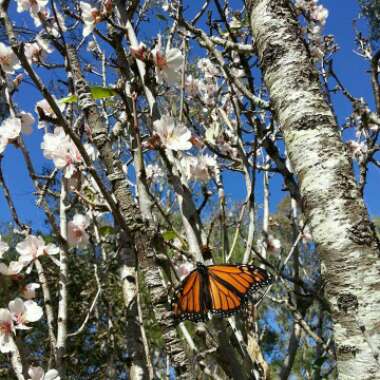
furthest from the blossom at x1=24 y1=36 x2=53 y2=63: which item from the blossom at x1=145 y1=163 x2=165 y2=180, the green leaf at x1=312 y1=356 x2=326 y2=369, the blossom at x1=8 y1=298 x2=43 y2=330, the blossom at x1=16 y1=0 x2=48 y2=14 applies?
the green leaf at x1=312 y1=356 x2=326 y2=369

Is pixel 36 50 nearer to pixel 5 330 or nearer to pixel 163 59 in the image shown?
pixel 163 59

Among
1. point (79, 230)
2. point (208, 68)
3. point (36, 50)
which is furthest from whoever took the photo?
point (208, 68)

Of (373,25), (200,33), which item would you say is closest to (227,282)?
(200,33)

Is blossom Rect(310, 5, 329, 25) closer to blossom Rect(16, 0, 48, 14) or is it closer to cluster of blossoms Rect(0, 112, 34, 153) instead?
blossom Rect(16, 0, 48, 14)

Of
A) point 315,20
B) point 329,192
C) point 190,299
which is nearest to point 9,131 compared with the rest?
point 190,299

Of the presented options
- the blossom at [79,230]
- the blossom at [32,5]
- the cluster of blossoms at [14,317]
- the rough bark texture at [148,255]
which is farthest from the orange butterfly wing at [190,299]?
the blossom at [32,5]
